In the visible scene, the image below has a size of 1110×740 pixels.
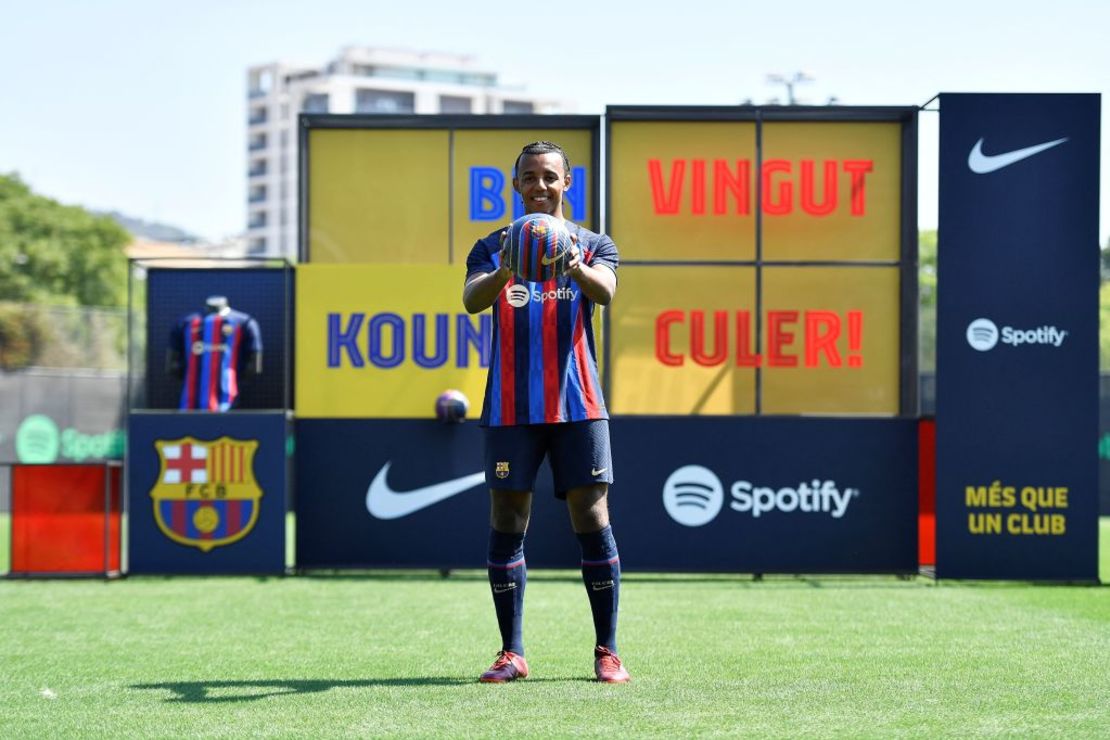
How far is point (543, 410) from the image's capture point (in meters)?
5.81

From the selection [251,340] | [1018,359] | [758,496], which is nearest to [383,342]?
[251,340]

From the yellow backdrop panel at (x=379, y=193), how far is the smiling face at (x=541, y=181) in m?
5.73

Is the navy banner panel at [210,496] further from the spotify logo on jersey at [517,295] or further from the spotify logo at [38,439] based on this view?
the spotify logo at [38,439]

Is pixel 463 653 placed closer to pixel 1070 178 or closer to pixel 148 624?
pixel 148 624

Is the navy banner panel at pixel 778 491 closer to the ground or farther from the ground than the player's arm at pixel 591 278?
closer to the ground

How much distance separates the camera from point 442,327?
11164mm

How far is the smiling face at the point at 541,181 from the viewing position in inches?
230

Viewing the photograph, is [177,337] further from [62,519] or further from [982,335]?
[982,335]

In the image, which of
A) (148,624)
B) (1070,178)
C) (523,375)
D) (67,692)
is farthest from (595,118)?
(67,692)

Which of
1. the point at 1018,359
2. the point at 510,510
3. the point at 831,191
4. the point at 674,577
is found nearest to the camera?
the point at 510,510

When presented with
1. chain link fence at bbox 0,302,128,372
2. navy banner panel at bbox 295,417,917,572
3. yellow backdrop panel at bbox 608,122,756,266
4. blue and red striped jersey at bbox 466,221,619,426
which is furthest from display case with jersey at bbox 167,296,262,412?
chain link fence at bbox 0,302,128,372

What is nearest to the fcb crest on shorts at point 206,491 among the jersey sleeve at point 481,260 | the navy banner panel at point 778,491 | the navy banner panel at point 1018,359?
the navy banner panel at point 778,491

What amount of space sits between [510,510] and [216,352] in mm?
6555

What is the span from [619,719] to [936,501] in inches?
242
